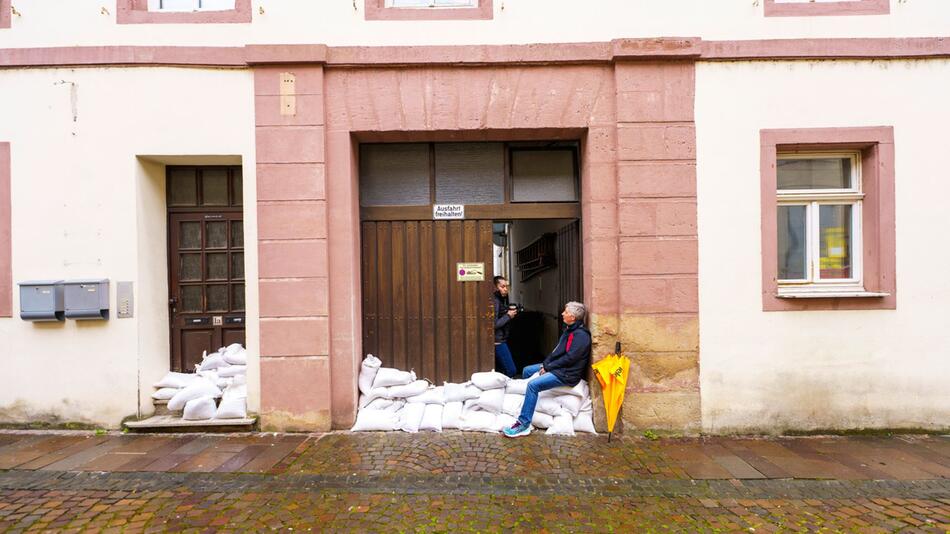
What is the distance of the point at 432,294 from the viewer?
5801 millimetres

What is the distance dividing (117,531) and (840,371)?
6491 mm

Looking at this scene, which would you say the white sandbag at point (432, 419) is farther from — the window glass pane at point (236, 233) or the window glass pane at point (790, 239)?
the window glass pane at point (790, 239)

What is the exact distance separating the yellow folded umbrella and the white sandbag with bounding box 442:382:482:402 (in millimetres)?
1350

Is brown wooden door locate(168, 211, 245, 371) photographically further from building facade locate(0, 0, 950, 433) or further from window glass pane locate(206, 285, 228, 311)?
building facade locate(0, 0, 950, 433)

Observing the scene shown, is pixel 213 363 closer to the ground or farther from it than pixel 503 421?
farther from it

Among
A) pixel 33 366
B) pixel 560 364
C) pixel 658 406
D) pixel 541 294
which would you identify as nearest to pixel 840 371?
pixel 658 406

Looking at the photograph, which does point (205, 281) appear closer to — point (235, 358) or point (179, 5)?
point (235, 358)

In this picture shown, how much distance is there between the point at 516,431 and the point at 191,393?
3443mm

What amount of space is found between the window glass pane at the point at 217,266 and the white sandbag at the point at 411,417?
2.63m

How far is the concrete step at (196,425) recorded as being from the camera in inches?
206

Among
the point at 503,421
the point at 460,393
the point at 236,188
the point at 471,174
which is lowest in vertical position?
the point at 503,421

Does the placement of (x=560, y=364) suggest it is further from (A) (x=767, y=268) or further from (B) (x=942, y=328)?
(B) (x=942, y=328)

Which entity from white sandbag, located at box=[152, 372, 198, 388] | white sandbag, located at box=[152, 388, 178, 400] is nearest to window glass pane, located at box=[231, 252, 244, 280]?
white sandbag, located at box=[152, 372, 198, 388]

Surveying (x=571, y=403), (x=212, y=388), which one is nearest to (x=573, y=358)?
(x=571, y=403)
